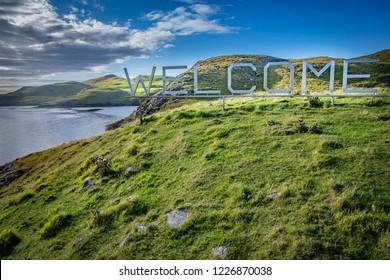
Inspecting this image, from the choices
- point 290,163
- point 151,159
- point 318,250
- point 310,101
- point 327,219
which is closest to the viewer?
point 318,250

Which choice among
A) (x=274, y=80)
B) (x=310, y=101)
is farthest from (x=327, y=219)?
(x=274, y=80)

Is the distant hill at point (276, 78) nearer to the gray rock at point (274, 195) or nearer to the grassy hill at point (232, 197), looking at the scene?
the grassy hill at point (232, 197)

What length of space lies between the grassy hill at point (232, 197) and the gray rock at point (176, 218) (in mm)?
123

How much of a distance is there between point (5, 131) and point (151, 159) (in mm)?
57124

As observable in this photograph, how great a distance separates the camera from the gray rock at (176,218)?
9863mm

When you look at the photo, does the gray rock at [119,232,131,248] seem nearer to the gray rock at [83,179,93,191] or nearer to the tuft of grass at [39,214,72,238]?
the tuft of grass at [39,214,72,238]

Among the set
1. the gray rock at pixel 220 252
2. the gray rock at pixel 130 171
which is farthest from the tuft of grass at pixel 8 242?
the gray rock at pixel 220 252

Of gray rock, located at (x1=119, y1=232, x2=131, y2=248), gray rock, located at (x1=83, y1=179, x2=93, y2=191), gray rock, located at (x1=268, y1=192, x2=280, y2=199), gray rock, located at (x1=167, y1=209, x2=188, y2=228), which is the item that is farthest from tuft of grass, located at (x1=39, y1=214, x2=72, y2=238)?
gray rock, located at (x1=268, y1=192, x2=280, y2=199)

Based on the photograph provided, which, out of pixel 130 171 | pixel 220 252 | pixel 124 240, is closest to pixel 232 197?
pixel 220 252

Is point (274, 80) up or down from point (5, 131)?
up

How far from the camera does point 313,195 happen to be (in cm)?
967

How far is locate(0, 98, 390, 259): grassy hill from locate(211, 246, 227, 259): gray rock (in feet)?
0.31

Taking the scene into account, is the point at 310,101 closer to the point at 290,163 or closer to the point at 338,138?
the point at 338,138

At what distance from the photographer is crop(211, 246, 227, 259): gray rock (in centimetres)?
816
